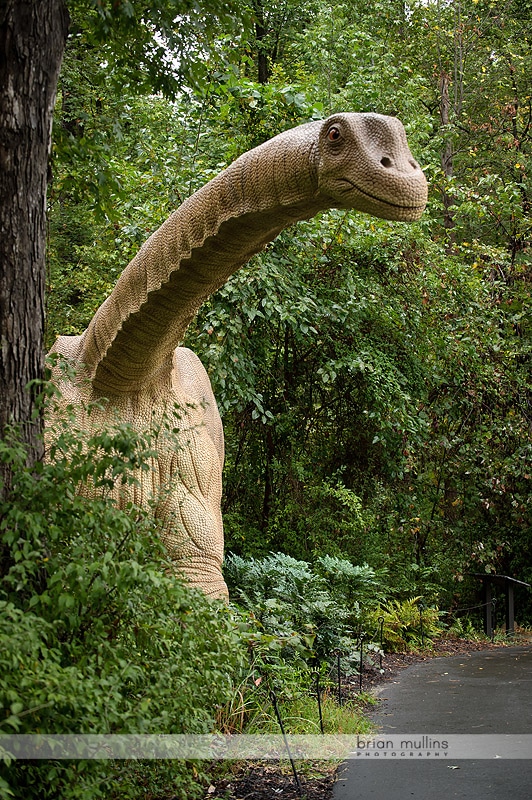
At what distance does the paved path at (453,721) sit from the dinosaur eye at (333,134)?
2.86 meters

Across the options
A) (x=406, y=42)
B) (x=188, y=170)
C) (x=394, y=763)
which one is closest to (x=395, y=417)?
(x=188, y=170)

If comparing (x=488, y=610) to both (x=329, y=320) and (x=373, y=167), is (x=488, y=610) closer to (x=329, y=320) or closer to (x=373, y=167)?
(x=329, y=320)

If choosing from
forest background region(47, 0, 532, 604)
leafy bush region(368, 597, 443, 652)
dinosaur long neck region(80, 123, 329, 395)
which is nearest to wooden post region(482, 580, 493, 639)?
forest background region(47, 0, 532, 604)

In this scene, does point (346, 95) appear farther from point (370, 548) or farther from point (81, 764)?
point (81, 764)

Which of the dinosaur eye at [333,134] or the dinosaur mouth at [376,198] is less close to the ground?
the dinosaur eye at [333,134]

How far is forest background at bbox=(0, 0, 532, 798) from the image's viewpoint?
5.66 m

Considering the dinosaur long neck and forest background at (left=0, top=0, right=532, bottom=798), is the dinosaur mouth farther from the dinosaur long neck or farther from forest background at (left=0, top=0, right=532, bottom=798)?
forest background at (left=0, top=0, right=532, bottom=798)

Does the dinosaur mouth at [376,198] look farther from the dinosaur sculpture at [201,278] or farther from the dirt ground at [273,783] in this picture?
the dirt ground at [273,783]

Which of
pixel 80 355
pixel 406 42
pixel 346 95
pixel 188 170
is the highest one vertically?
pixel 406 42

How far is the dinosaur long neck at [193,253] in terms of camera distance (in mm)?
3434

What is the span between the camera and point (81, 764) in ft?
9.35

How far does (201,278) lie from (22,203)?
0.93 meters

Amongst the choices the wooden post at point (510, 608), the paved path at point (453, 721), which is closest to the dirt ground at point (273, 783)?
the paved path at point (453, 721)

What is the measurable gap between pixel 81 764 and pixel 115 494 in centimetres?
175
